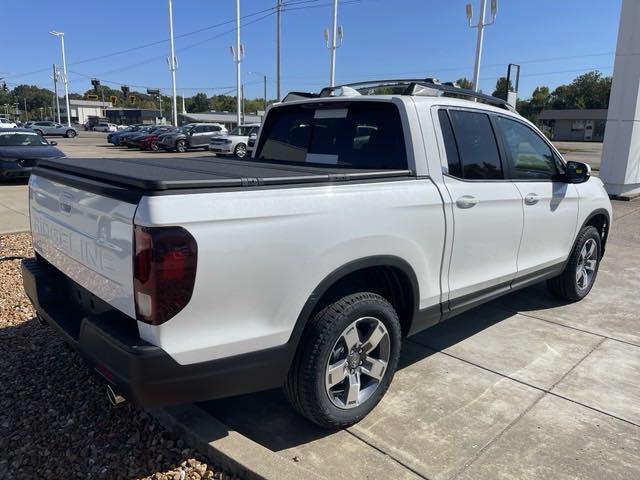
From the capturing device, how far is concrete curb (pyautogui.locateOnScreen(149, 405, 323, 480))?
2424 mm

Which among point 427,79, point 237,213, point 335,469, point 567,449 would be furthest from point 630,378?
point 237,213

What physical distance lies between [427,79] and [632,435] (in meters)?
2.67

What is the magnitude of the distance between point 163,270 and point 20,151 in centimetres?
1283

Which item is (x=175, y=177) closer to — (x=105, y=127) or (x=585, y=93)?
(x=105, y=127)

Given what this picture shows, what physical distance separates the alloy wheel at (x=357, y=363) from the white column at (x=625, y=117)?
40.4 feet

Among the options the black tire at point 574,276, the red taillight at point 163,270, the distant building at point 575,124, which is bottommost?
the black tire at point 574,276

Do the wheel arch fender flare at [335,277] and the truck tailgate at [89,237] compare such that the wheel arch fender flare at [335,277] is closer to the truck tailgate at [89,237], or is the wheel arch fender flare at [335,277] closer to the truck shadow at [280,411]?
the truck shadow at [280,411]

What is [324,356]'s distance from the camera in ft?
8.62

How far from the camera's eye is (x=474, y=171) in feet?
11.6

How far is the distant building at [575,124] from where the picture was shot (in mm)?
83750

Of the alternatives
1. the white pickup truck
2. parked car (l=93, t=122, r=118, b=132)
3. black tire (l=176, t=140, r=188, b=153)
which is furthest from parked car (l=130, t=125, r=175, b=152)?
parked car (l=93, t=122, r=118, b=132)

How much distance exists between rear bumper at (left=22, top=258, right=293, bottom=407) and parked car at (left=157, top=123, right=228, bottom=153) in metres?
29.1

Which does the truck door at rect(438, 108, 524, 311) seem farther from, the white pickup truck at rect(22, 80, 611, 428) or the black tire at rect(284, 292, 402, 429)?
the black tire at rect(284, 292, 402, 429)

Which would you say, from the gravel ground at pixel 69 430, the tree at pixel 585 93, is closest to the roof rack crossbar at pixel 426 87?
the gravel ground at pixel 69 430
